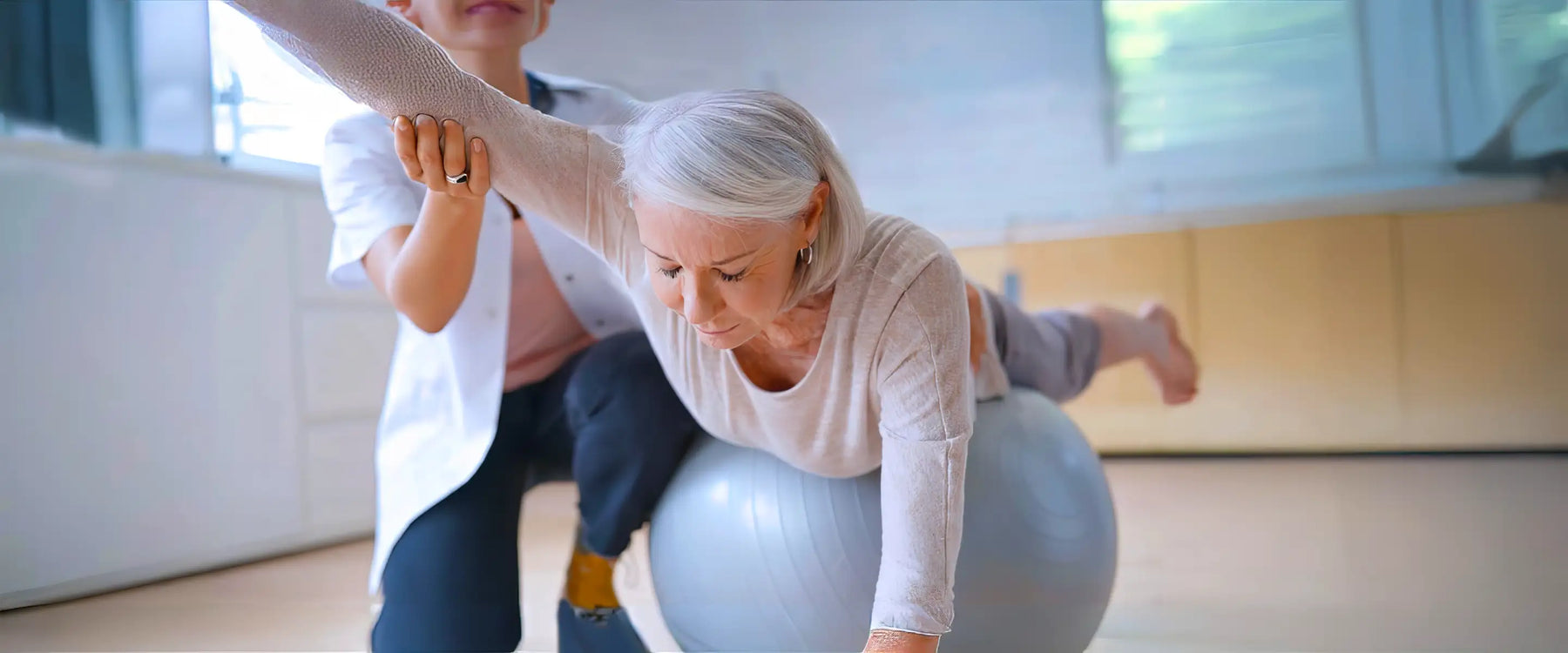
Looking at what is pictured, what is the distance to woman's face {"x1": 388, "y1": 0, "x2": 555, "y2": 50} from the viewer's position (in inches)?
24.6

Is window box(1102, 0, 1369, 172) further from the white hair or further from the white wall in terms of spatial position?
the white wall

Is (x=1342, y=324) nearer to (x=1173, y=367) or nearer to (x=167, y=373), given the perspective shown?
(x=1173, y=367)

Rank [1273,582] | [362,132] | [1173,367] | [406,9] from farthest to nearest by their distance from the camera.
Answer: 1. [1173,367]
2. [1273,582]
3. [362,132]
4. [406,9]

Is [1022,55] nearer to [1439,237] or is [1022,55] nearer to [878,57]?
[878,57]

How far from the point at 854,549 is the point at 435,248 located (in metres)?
0.32

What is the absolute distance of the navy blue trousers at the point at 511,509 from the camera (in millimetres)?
782

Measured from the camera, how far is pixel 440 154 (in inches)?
21.7

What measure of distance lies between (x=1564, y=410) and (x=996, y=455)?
2.36 feet

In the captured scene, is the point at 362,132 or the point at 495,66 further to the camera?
the point at 362,132

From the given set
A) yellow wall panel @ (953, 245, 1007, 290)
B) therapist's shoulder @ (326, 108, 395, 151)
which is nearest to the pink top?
therapist's shoulder @ (326, 108, 395, 151)

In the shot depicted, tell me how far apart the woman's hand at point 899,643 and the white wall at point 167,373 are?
74cm

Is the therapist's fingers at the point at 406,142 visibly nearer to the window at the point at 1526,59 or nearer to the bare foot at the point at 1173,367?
the window at the point at 1526,59

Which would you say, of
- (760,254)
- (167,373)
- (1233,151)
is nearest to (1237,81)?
(1233,151)

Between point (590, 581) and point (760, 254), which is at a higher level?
point (760, 254)
